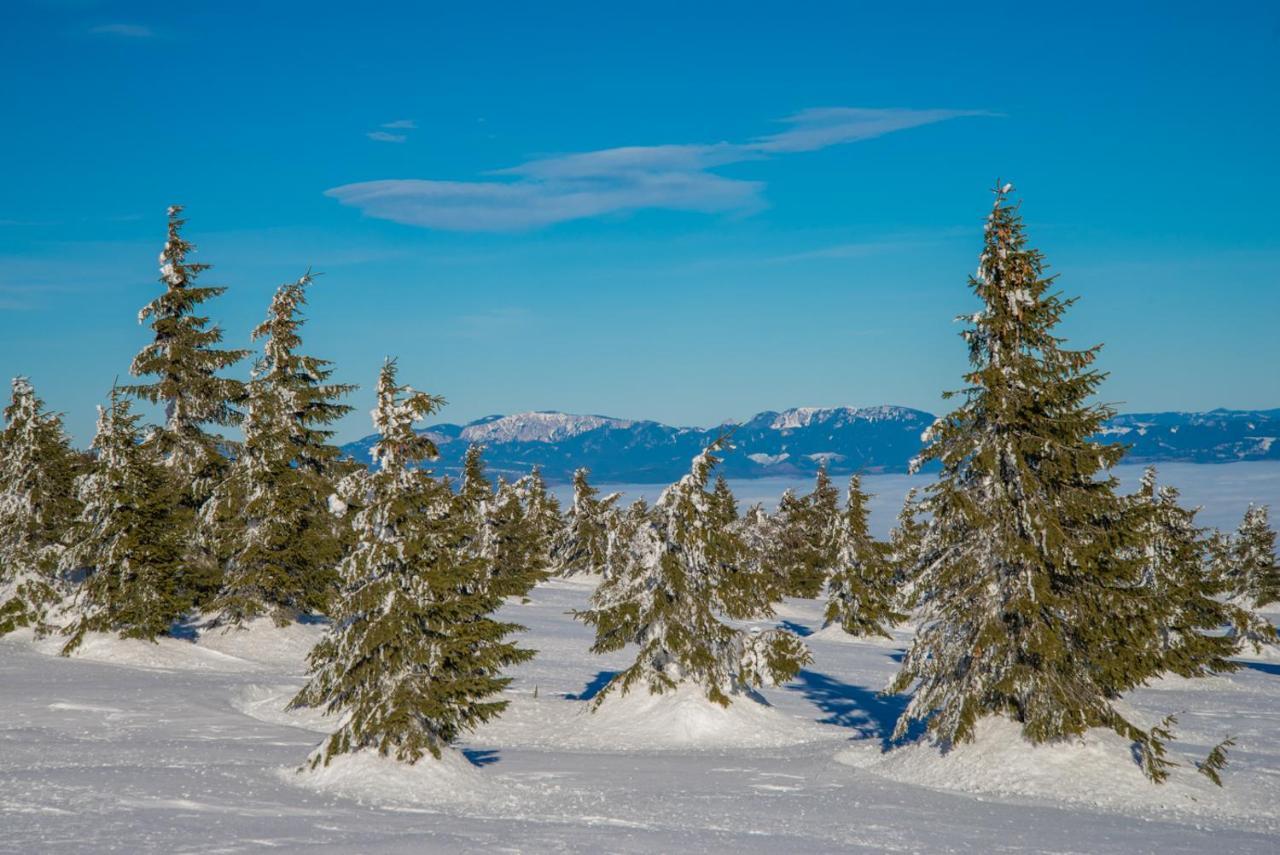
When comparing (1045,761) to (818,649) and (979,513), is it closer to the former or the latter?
(979,513)

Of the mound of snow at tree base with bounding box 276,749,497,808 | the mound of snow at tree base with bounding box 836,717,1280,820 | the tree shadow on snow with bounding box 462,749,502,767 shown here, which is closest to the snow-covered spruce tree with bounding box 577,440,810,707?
the tree shadow on snow with bounding box 462,749,502,767

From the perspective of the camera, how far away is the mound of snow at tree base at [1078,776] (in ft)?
65.7

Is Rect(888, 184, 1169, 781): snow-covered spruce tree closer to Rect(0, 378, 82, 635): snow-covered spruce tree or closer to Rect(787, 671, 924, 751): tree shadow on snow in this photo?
Rect(787, 671, 924, 751): tree shadow on snow

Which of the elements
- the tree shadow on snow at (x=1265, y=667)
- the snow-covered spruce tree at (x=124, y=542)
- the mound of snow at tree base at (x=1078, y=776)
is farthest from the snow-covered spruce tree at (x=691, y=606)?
the tree shadow on snow at (x=1265, y=667)

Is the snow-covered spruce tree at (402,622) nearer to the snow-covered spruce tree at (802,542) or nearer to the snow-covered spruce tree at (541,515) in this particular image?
the snow-covered spruce tree at (541,515)

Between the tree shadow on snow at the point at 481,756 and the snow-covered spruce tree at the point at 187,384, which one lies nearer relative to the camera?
the tree shadow on snow at the point at 481,756

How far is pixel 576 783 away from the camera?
70.7ft

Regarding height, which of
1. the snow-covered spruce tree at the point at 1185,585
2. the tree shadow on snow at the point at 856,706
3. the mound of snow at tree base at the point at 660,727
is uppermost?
the snow-covered spruce tree at the point at 1185,585

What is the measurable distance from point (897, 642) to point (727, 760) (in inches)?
1350

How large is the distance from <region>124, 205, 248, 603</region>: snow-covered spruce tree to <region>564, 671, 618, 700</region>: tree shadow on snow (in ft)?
47.5

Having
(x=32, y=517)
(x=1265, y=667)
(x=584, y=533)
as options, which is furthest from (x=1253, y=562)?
(x=32, y=517)

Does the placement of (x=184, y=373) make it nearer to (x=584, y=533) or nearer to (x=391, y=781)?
(x=391, y=781)

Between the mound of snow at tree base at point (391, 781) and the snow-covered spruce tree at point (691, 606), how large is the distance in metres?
8.72

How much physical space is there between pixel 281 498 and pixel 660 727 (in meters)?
17.0
